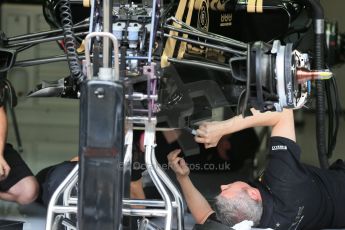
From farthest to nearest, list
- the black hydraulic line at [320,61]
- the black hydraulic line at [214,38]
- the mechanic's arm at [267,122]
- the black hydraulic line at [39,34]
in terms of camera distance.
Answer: the black hydraulic line at [320,61] → the mechanic's arm at [267,122] → the black hydraulic line at [39,34] → the black hydraulic line at [214,38]

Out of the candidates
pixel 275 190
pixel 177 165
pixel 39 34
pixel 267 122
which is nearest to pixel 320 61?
pixel 267 122

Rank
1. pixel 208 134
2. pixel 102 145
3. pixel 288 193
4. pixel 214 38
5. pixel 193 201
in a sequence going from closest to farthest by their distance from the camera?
pixel 102 145, pixel 214 38, pixel 208 134, pixel 288 193, pixel 193 201

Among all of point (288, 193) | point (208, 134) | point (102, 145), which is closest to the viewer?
point (102, 145)

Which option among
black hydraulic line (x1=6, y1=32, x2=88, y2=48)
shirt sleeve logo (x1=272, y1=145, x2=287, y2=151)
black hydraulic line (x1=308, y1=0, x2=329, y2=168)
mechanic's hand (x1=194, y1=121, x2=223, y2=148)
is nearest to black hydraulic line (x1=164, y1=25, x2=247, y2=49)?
black hydraulic line (x1=6, y1=32, x2=88, y2=48)

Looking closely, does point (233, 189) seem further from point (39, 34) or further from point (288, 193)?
point (39, 34)

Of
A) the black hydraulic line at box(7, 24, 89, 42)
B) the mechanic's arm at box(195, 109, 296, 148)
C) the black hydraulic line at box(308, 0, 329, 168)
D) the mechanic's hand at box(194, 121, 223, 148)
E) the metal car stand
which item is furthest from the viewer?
the black hydraulic line at box(308, 0, 329, 168)

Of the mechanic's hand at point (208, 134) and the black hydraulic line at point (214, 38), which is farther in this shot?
the mechanic's hand at point (208, 134)

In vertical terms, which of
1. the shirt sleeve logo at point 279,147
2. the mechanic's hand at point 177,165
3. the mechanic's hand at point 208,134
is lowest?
the mechanic's hand at point 177,165

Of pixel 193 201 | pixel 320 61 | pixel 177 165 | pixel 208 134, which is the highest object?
pixel 320 61

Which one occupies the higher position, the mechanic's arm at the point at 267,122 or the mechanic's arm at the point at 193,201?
the mechanic's arm at the point at 267,122

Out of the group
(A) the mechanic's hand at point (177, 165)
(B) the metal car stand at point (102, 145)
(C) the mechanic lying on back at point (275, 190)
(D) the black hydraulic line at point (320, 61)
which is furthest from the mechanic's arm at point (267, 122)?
(B) the metal car stand at point (102, 145)

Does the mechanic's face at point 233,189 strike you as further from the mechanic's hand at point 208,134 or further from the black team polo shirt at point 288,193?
the mechanic's hand at point 208,134

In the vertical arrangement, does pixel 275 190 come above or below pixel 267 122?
below

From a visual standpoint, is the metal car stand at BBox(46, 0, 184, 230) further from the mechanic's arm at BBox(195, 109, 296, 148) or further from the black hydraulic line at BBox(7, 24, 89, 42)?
the mechanic's arm at BBox(195, 109, 296, 148)
